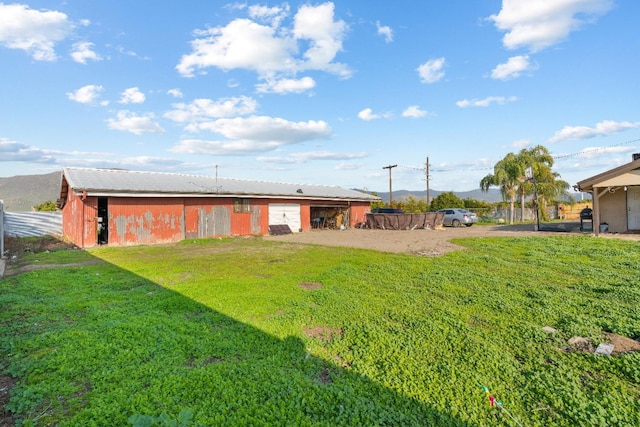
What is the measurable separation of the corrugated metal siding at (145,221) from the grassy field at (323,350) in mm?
7890

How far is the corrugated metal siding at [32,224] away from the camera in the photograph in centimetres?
1877

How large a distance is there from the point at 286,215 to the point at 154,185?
27.2ft

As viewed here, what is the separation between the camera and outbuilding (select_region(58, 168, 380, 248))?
1427cm

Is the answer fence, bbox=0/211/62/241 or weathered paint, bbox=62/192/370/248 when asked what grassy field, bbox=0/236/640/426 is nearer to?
weathered paint, bbox=62/192/370/248

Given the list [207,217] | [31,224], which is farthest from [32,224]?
[207,217]

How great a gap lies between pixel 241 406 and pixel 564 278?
7111mm

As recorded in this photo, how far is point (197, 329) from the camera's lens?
4.12m

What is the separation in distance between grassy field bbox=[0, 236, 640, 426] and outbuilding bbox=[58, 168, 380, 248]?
7857mm

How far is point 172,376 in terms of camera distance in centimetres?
293

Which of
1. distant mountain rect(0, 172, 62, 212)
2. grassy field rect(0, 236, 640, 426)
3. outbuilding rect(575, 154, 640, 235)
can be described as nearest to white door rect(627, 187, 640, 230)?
outbuilding rect(575, 154, 640, 235)

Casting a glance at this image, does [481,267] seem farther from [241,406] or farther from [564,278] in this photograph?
[241,406]

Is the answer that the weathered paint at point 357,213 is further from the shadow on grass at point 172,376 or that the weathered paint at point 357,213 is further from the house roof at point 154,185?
the shadow on grass at point 172,376

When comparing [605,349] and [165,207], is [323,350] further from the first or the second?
[165,207]

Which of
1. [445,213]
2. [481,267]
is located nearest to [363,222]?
[445,213]
